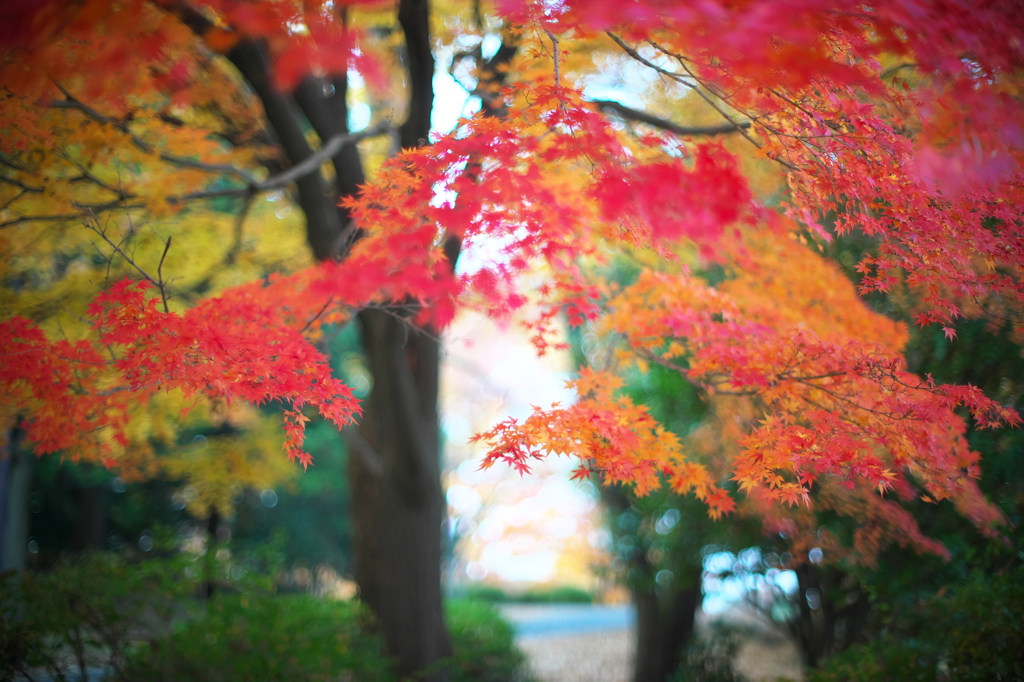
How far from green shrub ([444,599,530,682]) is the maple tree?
3.19 meters

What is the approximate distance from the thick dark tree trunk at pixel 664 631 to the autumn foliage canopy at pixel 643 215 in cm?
437

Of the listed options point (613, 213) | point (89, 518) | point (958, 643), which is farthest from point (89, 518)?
point (958, 643)

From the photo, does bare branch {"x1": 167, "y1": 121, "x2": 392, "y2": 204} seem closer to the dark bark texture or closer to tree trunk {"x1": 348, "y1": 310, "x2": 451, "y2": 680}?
the dark bark texture

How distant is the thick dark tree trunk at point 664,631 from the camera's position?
25.2 feet

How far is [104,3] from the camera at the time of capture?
6.48 ft

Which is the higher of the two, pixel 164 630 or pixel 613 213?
pixel 613 213

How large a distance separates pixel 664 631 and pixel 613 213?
708 cm

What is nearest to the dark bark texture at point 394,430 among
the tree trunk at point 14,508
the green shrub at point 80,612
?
the green shrub at point 80,612

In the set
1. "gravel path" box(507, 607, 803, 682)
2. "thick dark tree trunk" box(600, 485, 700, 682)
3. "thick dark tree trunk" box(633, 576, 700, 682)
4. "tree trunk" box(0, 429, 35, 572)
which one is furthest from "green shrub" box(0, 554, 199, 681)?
"thick dark tree trunk" box(633, 576, 700, 682)

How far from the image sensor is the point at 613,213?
2.34 meters

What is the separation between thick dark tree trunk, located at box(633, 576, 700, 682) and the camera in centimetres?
769

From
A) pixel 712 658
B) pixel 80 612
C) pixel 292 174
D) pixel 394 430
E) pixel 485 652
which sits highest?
pixel 292 174

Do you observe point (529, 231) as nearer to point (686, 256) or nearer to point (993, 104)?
point (993, 104)

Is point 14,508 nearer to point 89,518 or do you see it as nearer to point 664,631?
point 89,518
